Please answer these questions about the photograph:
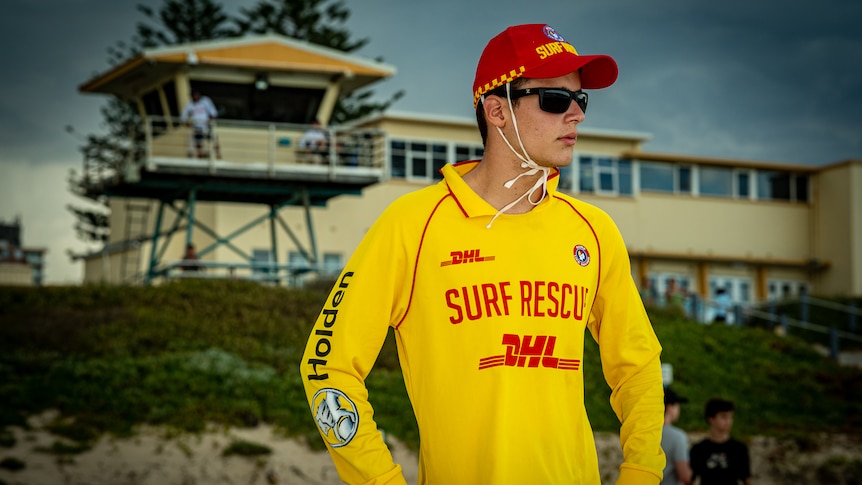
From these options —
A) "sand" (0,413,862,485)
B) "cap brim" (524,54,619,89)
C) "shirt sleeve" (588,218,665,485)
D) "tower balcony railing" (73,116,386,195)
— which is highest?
"tower balcony railing" (73,116,386,195)

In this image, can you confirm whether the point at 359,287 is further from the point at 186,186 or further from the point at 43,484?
the point at 186,186

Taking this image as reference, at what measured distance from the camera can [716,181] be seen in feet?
153

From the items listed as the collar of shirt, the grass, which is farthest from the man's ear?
the grass

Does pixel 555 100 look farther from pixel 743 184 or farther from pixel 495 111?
pixel 743 184

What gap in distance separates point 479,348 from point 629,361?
Answer: 1.93ft

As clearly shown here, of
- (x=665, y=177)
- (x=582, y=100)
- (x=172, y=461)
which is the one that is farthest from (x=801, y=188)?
(x=582, y=100)

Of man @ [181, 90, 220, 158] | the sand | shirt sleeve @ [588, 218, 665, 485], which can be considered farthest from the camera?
man @ [181, 90, 220, 158]

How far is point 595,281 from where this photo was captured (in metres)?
3.99

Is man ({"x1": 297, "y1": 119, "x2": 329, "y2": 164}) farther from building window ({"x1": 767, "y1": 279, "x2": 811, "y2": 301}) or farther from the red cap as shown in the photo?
the red cap

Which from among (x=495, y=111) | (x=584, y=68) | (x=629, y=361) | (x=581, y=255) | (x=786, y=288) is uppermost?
(x=584, y=68)

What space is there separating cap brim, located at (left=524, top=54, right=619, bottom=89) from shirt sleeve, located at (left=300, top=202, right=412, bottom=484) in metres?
0.73

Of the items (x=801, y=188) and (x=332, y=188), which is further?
(x=801, y=188)

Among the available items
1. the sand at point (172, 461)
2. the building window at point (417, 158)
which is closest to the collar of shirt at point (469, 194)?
the sand at point (172, 461)

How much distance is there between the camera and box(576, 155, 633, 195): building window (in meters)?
43.9
